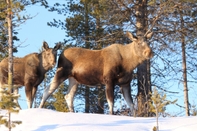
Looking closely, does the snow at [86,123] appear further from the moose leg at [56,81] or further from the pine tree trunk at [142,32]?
the pine tree trunk at [142,32]

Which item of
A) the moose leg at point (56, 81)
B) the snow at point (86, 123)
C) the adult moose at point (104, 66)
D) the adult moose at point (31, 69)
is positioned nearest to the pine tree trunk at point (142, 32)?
the adult moose at point (104, 66)

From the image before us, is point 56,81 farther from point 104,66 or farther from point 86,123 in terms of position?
point 86,123

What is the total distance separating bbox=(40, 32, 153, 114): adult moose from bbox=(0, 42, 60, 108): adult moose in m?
0.61

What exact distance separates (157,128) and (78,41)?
16727 mm

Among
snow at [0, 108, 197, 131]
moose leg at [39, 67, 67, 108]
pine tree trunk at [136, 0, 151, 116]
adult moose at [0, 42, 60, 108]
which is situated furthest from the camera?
pine tree trunk at [136, 0, 151, 116]

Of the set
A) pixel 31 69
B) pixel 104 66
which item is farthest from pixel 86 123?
pixel 31 69

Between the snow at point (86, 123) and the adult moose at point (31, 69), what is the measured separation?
4683 mm

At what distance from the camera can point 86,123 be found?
33.2 ft

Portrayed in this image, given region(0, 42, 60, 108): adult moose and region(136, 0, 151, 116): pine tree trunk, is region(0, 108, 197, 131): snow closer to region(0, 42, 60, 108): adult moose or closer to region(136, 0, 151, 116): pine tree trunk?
region(0, 42, 60, 108): adult moose

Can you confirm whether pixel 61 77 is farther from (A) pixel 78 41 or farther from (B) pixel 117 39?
(A) pixel 78 41

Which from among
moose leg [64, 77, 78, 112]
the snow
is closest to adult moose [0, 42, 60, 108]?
moose leg [64, 77, 78, 112]

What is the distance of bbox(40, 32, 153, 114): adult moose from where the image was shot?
14864mm

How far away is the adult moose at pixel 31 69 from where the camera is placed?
635 inches

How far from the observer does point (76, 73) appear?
15406 millimetres
